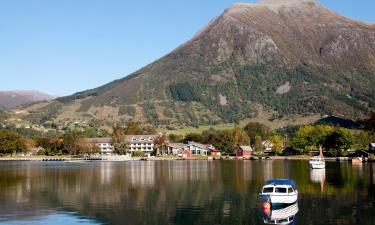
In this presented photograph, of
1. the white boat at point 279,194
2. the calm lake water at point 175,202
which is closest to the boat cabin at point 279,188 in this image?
the white boat at point 279,194

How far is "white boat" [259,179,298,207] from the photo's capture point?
211ft

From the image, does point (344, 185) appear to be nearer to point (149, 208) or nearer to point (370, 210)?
point (370, 210)

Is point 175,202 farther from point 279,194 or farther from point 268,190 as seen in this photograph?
point 279,194

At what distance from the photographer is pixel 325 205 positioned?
65500 mm

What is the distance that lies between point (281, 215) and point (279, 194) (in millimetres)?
6039

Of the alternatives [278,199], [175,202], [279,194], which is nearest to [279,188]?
[279,194]

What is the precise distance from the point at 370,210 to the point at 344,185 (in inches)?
1188

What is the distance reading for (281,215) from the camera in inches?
2325

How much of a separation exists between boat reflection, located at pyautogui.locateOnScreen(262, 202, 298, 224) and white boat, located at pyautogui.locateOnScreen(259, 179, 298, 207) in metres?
0.95

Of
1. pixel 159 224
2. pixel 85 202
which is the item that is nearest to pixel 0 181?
pixel 85 202

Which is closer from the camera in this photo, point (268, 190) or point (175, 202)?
point (268, 190)

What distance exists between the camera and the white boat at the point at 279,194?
6444 centimetres

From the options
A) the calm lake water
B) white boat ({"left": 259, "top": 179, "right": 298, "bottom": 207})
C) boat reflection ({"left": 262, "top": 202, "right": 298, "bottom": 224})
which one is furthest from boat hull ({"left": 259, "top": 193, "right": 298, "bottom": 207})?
the calm lake water

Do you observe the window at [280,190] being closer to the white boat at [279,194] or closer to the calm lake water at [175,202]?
the white boat at [279,194]
